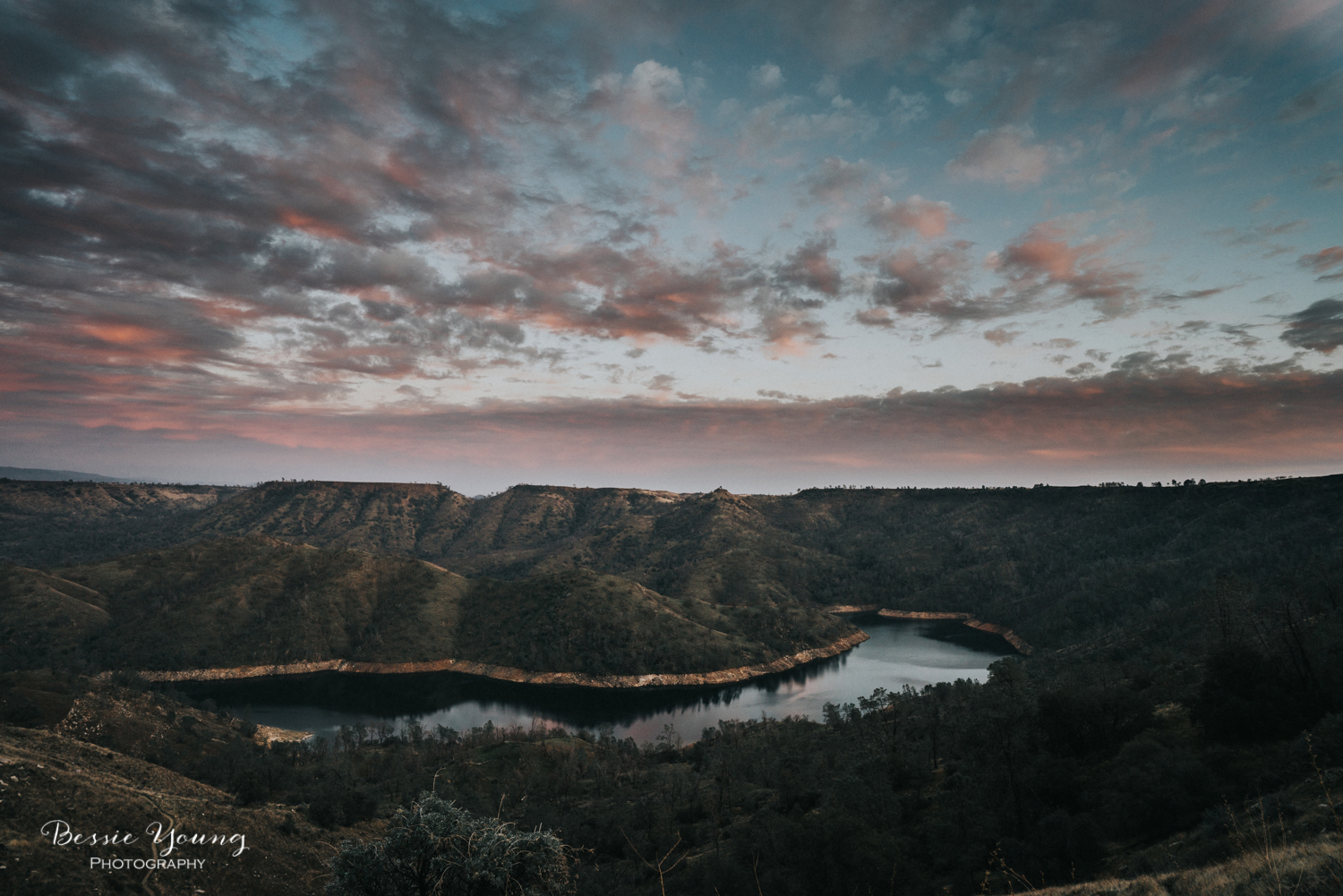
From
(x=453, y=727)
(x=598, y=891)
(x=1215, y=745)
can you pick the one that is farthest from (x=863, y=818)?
(x=453, y=727)

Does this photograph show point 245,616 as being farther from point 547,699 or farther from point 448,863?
point 448,863

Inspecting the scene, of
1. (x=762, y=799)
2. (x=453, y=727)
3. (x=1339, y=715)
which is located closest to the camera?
(x=1339, y=715)

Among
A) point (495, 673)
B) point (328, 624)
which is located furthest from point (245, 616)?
point (495, 673)

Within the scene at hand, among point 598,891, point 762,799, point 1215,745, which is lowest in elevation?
point 762,799

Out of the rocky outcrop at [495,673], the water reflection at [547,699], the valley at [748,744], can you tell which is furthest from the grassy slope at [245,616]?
the water reflection at [547,699]

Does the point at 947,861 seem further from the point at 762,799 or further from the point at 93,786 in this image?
the point at 93,786

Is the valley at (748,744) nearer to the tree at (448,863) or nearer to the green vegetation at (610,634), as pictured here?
the green vegetation at (610,634)
